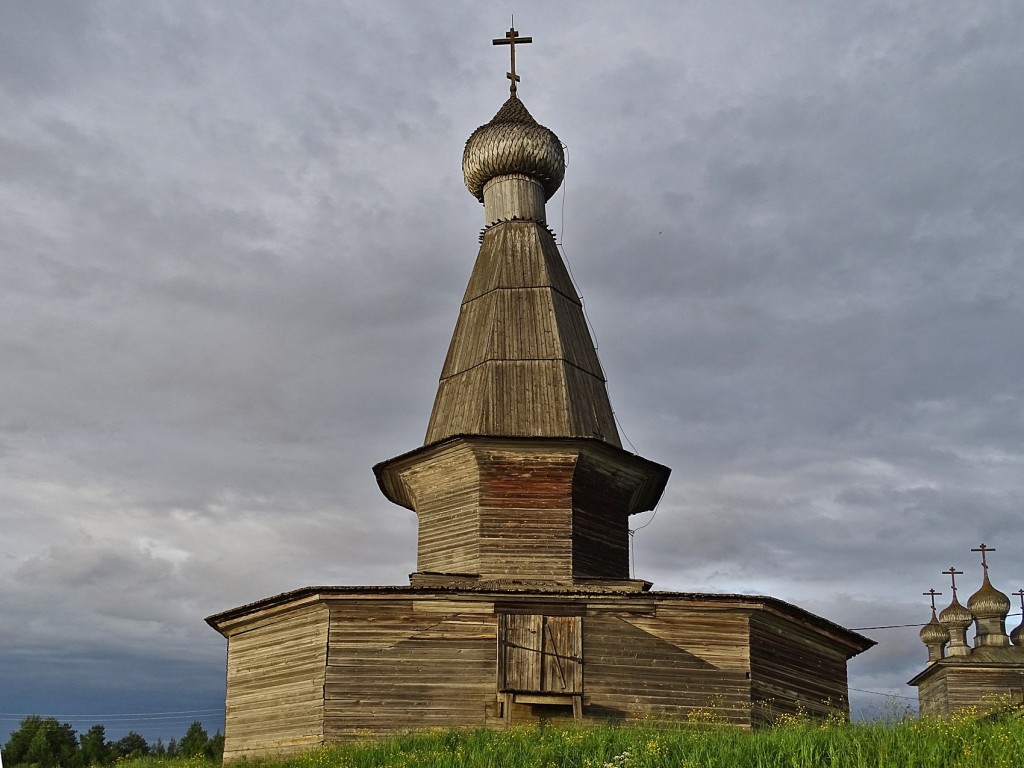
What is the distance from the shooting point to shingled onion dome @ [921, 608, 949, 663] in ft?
157

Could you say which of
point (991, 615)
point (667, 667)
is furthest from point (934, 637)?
point (667, 667)

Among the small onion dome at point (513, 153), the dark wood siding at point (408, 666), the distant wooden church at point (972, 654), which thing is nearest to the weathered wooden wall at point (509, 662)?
the dark wood siding at point (408, 666)

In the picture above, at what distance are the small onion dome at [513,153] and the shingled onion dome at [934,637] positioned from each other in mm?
30906

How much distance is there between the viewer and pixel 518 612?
66.0 feet

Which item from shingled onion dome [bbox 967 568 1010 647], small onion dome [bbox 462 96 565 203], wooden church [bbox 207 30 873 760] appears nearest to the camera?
wooden church [bbox 207 30 873 760]

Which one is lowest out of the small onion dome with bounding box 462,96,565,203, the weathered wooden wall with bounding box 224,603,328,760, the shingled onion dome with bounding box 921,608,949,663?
the weathered wooden wall with bounding box 224,603,328,760

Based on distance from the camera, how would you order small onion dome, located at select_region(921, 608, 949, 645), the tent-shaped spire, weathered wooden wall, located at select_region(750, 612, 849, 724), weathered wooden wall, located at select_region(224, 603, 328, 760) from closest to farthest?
weathered wooden wall, located at select_region(224, 603, 328, 760) → weathered wooden wall, located at select_region(750, 612, 849, 724) → the tent-shaped spire → small onion dome, located at select_region(921, 608, 949, 645)

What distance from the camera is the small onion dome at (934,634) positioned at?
47938 millimetres

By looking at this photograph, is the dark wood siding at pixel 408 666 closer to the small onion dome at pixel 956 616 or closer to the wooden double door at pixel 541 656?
the wooden double door at pixel 541 656

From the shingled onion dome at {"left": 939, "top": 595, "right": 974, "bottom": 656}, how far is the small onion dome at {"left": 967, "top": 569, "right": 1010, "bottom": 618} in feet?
3.73

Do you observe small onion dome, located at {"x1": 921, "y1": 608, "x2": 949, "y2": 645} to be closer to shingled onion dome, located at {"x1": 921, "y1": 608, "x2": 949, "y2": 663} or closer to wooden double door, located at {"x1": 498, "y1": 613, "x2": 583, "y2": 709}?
shingled onion dome, located at {"x1": 921, "y1": 608, "x2": 949, "y2": 663}

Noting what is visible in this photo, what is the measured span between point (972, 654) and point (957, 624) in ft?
8.11

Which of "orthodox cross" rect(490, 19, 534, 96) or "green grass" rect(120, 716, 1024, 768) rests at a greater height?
"orthodox cross" rect(490, 19, 534, 96)

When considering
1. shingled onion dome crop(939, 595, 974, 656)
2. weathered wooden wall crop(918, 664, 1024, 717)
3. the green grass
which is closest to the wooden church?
the green grass
